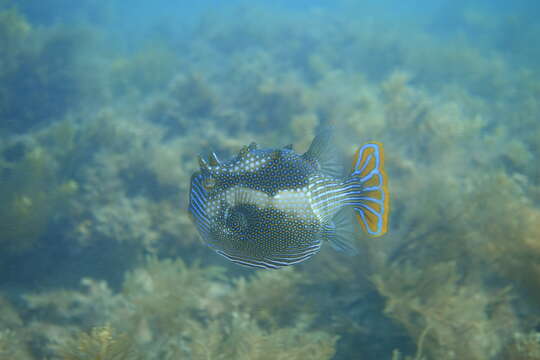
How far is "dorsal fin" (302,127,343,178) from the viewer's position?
55.9 inches

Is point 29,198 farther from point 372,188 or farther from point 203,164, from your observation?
point 372,188

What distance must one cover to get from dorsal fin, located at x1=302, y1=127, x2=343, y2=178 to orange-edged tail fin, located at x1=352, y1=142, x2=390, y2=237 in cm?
14

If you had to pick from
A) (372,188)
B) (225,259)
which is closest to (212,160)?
(372,188)

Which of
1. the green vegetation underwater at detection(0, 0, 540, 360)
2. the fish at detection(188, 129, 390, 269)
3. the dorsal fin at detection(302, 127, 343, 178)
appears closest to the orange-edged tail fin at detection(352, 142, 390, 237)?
the fish at detection(188, 129, 390, 269)

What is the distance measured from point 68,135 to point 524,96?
14.6 meters

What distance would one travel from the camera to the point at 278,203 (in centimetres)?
123

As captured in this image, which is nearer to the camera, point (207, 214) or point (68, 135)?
point (207, 214)

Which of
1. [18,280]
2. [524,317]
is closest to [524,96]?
[524,317]

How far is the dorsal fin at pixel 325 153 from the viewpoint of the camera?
1.42 m

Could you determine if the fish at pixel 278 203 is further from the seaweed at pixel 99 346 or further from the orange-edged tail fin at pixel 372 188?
the seaweed at pixel 99 346

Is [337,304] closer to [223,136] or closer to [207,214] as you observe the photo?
[207,214]

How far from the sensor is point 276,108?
26.4ft

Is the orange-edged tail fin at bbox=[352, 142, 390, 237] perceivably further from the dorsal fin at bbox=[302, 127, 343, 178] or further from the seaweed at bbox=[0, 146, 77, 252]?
the seaweed at bbox=[0, 146, 77, 252]

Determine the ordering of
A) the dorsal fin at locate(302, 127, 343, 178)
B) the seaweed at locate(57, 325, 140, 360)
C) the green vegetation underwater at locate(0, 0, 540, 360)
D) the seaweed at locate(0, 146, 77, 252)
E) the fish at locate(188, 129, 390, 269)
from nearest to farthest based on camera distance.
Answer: the fish at locate(188, 129, 390, 269) → the dorsal fin at locate(302, 127, 343, 178) → the seaweed at locate(57, 325, 140, 360) → the green vegetation underwater at locate(0, 0, 540, 360) → the seaweed at locate(0, 146, 77, 252)
